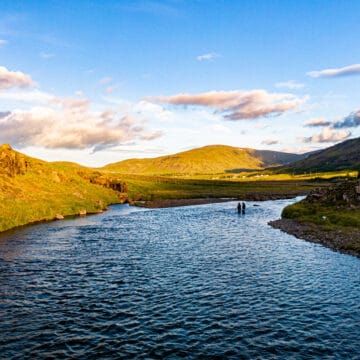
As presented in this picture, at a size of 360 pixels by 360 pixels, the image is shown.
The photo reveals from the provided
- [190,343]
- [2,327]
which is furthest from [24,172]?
[190,343]

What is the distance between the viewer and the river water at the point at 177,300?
22750 millimetres

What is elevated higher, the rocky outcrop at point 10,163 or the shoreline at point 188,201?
the rocky outcrop at point 10,163

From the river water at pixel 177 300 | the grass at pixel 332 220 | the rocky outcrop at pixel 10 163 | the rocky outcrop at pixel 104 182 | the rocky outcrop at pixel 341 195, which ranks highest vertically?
the rocky outcrop at pixel 10 163

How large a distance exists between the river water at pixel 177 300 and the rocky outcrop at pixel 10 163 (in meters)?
43.6

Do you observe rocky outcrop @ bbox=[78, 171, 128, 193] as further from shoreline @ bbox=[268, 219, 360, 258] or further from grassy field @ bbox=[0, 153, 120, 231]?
shoreline @ bbox=[268, 219, 360, 258]

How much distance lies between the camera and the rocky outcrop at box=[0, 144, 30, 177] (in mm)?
95012

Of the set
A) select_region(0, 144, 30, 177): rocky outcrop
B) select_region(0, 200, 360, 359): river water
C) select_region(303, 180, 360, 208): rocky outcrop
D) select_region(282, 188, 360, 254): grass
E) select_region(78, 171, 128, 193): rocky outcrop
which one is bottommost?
select_region(0, 200, 360, 359): river water

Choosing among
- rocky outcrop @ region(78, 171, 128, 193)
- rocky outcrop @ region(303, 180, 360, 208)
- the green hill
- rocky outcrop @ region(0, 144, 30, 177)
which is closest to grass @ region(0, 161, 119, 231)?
the green hill

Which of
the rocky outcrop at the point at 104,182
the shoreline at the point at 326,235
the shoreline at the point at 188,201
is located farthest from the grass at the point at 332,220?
the rocky outcrop at the point at 104,182

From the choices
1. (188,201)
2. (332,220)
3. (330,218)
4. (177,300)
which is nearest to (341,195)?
(330,218)

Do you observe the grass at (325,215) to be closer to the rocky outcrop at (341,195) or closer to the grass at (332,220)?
the grass at (332,220)

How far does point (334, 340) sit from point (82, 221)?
2784 inches

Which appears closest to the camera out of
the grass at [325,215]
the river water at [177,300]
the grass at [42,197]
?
the river water at [177,300]

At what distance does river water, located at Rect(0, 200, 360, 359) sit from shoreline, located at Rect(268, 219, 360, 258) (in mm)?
2463
